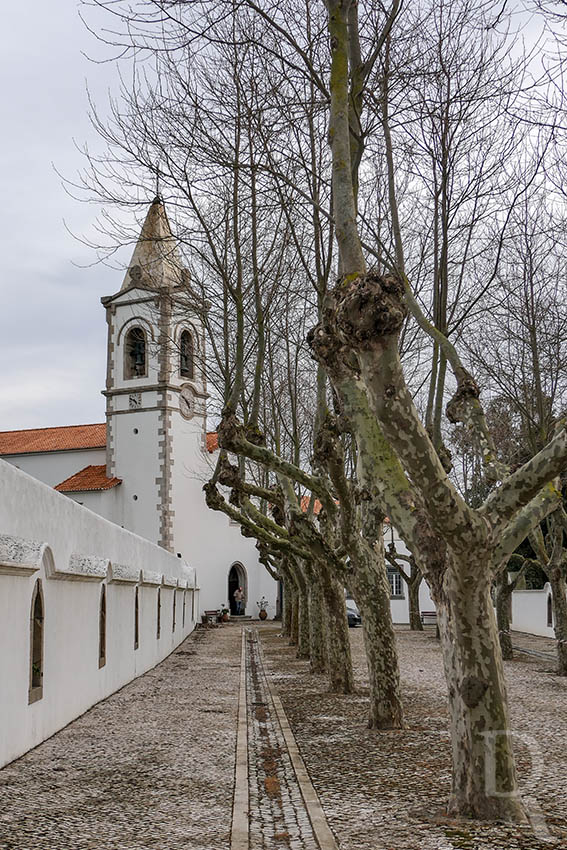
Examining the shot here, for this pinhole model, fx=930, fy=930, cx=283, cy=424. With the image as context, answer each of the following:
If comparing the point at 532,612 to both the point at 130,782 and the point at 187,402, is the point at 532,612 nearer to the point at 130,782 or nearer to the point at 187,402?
the point at 187,402

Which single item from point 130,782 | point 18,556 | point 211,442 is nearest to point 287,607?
point 211,442

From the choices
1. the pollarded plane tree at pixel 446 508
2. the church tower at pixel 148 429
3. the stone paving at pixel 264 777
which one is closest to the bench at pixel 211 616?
the church tower at pixel 148 429

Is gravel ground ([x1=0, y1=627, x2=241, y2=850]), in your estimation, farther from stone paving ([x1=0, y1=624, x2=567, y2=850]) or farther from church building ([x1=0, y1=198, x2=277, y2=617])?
church building ([x1=0, y1=198, x2=277, y2=617])

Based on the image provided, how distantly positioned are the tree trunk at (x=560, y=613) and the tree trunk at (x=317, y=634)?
465cm

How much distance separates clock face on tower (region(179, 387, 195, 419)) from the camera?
45188mm

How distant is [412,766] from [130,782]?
2548 mm

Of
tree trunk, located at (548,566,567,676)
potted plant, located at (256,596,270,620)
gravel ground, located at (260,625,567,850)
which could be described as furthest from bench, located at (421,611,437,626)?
gravel ground, located at (260,625,567,850)

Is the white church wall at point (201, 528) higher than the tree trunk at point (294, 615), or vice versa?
Answer: the white church wall at point (201, 528)

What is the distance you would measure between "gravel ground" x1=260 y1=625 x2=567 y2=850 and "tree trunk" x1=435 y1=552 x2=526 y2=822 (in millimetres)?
204

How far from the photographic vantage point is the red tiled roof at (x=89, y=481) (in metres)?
44.6

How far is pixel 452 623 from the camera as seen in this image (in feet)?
21.6

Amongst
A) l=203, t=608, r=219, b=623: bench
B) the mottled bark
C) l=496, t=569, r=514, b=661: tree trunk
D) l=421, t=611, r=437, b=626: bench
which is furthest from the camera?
l=421, t=611, r=437, b=626: bench

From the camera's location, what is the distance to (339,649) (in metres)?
14.8

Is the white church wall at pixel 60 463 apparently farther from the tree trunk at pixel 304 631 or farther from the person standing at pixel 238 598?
the tree trunk at pixel 304 631
